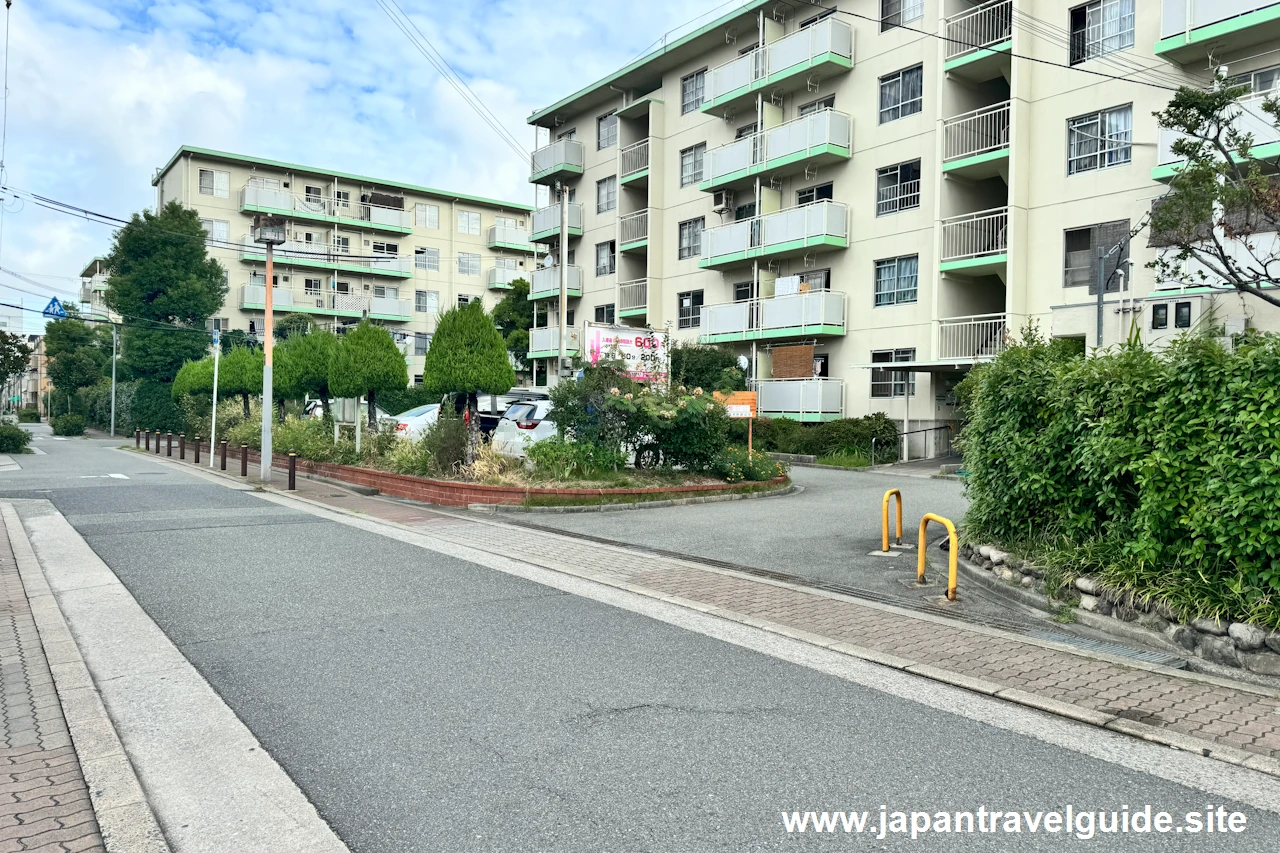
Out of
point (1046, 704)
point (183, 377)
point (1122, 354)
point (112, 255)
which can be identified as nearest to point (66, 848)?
point (1046, 704)

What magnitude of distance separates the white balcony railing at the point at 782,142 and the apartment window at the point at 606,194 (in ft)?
25.5

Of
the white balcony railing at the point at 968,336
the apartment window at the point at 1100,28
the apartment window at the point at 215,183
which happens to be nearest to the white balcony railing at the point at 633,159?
the white balcony railing at the point at 968,336

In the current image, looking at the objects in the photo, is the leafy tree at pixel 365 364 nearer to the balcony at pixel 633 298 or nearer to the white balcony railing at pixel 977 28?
the balcony at pixel 633 298

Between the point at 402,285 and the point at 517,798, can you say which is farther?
the point at 402,285

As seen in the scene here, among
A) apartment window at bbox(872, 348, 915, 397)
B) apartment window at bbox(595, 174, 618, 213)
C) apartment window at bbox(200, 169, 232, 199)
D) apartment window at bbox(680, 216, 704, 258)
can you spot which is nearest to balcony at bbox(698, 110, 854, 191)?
apartment window at bbox(680, 216, 704, 258)

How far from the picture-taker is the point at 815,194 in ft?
96.0

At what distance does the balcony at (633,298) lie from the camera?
3547 cm

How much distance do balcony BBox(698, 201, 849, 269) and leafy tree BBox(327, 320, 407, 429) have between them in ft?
45.2

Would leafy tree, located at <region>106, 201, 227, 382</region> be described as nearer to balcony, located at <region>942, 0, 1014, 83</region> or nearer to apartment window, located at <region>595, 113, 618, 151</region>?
apartment window, located at <region>595, 113, 618, 151</region>

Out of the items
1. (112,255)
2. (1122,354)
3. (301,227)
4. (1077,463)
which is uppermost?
(301,227)

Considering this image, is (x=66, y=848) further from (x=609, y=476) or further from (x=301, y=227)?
(x=301, y=227)

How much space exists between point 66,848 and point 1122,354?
26.2 feet

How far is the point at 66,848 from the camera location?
3414 mm

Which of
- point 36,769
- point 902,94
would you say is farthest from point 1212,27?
point 36,769
